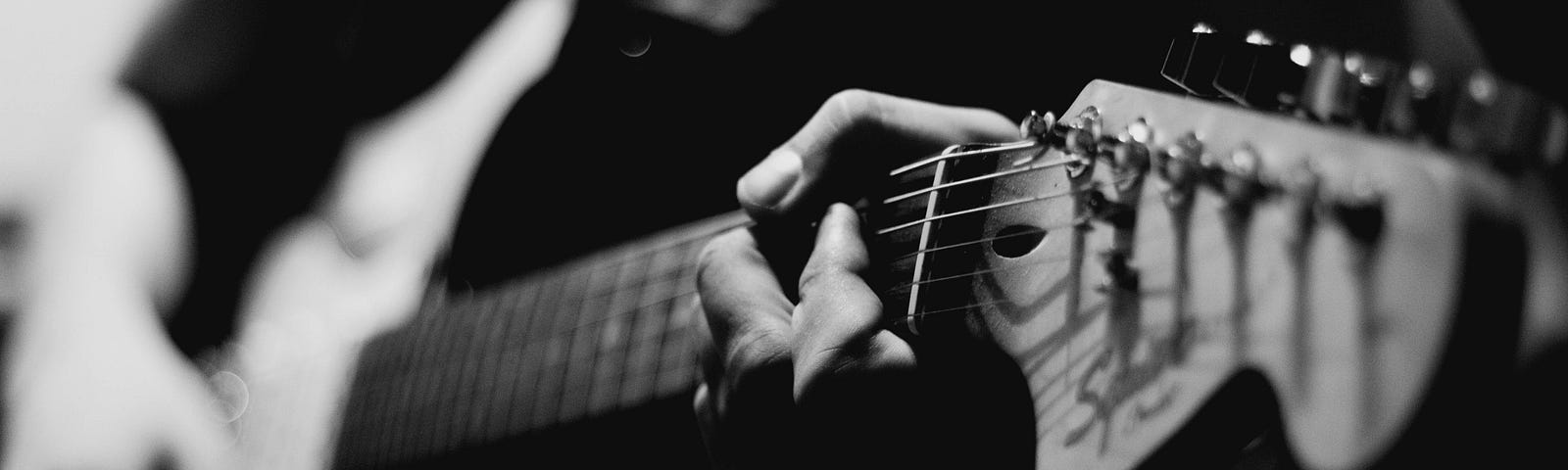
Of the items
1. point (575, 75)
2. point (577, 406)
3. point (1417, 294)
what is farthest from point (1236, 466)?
point (575, 75)

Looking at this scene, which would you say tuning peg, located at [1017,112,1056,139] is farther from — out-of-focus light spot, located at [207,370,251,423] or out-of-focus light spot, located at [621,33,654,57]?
out-of-focus light spot, located at [207,370,251,423]

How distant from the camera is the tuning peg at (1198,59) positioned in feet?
1.62

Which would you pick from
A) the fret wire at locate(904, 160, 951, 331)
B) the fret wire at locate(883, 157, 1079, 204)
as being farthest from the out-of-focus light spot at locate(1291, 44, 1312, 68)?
the fret wire at locate(904, 160, 951, 331)

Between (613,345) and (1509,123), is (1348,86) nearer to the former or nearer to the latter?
(1509,123)

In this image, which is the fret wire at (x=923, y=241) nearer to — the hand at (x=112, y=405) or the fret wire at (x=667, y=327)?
the fret wire at (x=667, y=327)

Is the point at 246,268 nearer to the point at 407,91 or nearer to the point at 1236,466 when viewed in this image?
the point at 407,91

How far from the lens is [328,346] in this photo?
1530 mm

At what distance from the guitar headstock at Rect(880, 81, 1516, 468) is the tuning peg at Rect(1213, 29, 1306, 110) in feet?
0.04

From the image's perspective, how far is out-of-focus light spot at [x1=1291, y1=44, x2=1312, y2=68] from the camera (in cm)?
41

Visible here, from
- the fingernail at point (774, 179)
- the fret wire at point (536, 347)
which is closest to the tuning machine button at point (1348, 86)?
the fingernail at point (774, 179)

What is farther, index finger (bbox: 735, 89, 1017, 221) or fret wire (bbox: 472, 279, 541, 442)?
fret wire (bbox: 472, 279, 541, 442)

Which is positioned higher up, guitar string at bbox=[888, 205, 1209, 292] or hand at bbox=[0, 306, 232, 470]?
guitar string at bbox=[888, 205, 1209, 292]

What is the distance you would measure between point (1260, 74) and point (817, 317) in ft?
0.97

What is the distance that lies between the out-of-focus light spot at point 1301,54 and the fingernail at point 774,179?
1.32 ft
